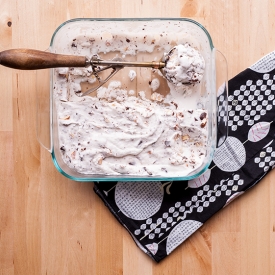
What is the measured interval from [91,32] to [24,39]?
0.52ft

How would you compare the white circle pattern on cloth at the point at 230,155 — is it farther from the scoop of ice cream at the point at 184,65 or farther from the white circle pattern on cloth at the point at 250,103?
the scoop of ice cream at the point at 184,65

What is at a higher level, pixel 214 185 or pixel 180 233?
pixel 214 185

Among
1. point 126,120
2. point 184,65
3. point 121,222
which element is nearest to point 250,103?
point 184,65

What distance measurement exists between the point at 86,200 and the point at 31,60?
A: 353mm

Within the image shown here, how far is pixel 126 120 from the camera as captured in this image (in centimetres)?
89

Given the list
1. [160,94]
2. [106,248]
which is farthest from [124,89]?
[106,248]

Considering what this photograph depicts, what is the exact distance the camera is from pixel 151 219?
3.06ft

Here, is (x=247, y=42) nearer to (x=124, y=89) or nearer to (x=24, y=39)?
(x=124, y=89)

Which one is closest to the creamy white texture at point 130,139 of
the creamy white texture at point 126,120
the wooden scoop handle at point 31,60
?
the creamy white texture at point 126,120

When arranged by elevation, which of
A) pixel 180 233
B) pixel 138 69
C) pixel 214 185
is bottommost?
pixel 180 233

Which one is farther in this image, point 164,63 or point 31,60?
point 164,63

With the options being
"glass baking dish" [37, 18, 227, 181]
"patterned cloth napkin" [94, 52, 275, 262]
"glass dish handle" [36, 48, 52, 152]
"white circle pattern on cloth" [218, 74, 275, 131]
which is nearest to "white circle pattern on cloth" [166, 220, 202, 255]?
"patterned cloth napkin" [94, 52, 275, 262]

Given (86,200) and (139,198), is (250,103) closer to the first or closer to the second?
(139,198)

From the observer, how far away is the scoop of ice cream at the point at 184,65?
854 mm
